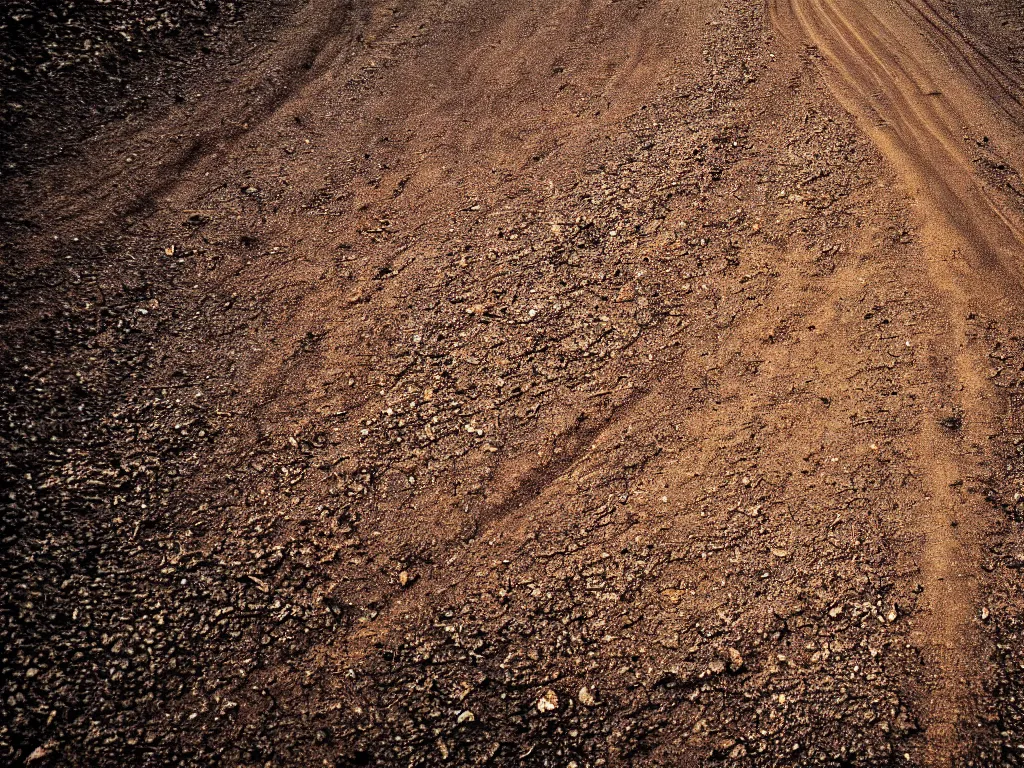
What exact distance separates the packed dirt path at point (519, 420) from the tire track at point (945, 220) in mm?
31

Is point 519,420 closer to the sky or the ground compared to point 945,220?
closer to the sky

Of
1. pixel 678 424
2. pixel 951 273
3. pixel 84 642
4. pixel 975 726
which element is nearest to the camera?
pixel 975 726

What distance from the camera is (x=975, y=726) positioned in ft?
9.53

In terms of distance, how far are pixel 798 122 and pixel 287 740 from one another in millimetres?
6132

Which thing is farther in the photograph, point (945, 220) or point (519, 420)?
point (945, 220)

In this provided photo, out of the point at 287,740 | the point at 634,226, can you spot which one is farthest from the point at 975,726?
the point at 634,226

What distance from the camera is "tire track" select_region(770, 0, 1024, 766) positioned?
10.4 feet

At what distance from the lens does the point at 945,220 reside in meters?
5.07

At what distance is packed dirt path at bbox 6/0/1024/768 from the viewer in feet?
9.88

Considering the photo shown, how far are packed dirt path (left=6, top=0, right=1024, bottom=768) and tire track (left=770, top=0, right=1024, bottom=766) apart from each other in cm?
3

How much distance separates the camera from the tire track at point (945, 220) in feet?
10.4

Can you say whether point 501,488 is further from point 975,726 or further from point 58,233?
point 58,233

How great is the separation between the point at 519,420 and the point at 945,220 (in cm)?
382

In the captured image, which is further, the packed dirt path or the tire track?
the tire track
